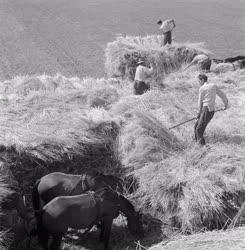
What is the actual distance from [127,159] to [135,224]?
1.64 m

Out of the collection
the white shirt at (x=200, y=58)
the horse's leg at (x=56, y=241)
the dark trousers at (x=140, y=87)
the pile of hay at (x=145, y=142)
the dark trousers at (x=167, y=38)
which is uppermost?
the dark trousers at (x=167, y=38)

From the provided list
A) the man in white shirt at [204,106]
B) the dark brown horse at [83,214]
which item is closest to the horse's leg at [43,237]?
the dark brown horse at [83,214]

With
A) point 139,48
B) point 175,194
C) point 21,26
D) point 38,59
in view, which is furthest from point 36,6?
point 175,194

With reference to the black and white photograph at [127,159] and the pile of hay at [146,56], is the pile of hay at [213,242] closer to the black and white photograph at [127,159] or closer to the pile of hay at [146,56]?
the black and white photograph at [127,159]

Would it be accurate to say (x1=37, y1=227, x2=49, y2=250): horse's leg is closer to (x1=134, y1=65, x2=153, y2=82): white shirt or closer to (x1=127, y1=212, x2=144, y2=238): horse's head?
(x1=127, y1=212, x2=144, y2=238): horse's head

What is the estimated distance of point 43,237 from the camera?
860 cm

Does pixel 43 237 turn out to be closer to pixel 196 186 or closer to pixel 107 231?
pixel 107 231

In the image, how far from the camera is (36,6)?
32844 mm

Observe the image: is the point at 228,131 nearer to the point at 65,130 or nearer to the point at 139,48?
the point at 65,130

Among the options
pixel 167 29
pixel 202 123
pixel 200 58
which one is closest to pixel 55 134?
pixel 202 123

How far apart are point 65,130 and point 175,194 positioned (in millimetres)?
2721

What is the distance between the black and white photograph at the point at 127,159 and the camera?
8734 millimetres

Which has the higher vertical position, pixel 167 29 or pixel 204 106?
pixel 167 29

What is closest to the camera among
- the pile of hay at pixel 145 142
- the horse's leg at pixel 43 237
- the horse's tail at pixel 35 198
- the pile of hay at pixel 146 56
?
the horse's leg at pixel 43 237
